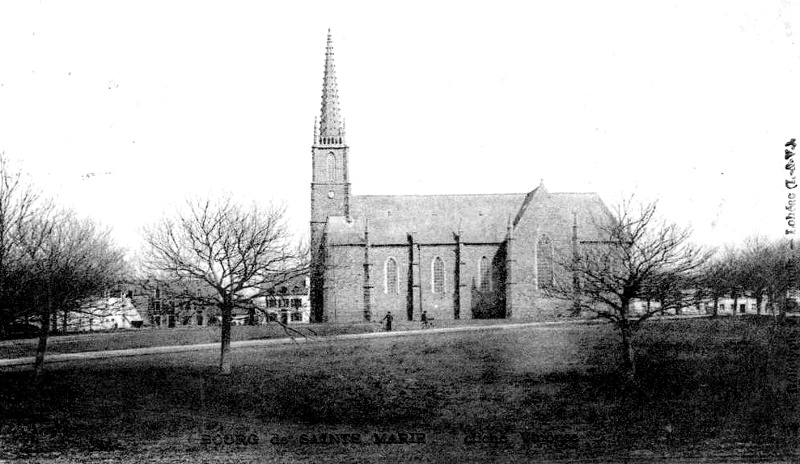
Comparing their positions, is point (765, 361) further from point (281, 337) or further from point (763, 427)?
point (281, 337)

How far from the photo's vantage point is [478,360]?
26.7m

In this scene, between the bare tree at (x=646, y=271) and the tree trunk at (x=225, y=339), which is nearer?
the bare tree at (x=646, y=271)

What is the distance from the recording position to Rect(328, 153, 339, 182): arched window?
186ft

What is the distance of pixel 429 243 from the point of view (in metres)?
54.4

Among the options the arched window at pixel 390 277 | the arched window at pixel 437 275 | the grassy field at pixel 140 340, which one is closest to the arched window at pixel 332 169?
the arched window at pixel 390 277

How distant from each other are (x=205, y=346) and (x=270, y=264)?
8.56m

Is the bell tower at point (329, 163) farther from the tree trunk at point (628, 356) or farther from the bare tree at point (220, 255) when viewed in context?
the tree trunk at point (628, 356)

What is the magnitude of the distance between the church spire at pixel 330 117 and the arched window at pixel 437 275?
46.1ft

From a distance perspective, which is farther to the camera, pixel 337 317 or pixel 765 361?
pixel 337 317

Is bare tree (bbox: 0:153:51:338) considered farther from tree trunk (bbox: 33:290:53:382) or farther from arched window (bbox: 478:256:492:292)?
arched window (bbox: 478:256:492:292)

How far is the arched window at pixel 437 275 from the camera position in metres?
54.4

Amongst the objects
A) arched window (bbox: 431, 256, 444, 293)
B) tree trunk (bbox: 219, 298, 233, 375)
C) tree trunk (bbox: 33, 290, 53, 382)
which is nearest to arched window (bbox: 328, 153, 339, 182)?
Answer: arched window (bbox: 431, 256, 444, 293)

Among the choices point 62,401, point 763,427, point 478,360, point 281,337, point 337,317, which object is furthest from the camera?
point 337,317

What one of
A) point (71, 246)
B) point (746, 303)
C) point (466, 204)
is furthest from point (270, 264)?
point (746, 303)
